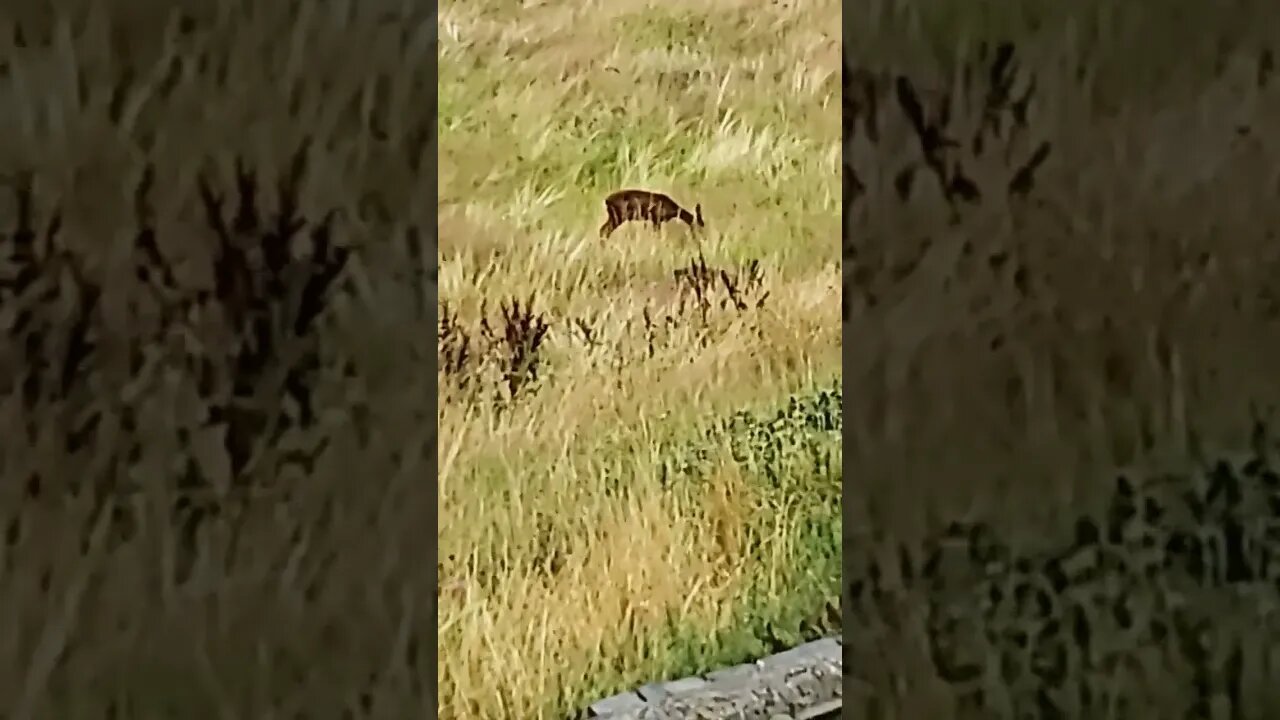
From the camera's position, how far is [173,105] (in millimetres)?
353

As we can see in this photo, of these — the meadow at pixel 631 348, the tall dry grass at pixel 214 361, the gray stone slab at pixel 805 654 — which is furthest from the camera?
the gray stone slab at pixel 805 654

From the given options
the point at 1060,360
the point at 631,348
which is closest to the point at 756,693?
the point at 631,348

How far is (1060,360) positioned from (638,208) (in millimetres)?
803

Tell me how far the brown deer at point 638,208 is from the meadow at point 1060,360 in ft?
2.56

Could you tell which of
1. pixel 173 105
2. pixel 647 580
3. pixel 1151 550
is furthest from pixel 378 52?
pixel 647 580

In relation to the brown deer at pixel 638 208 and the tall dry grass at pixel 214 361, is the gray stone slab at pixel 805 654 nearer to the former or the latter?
the brown deer at pixel 638 208

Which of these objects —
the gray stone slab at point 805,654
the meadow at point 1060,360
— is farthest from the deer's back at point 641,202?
the meadow at point 1060,360

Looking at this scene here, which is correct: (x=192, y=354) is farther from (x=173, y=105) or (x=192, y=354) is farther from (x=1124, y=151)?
(x=1124, y=151)

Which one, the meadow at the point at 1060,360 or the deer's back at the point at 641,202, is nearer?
the meadow at the point at 1060,360

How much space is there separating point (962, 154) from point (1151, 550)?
0.57 feet

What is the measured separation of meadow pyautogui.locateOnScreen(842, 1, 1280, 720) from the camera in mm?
416

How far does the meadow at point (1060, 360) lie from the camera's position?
416 mm

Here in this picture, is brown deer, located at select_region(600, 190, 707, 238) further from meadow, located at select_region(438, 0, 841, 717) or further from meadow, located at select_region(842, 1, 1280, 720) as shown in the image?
meadow, located at select_region(842, 1, 1280, 720)

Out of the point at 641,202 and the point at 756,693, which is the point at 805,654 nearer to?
the point at 756,693
